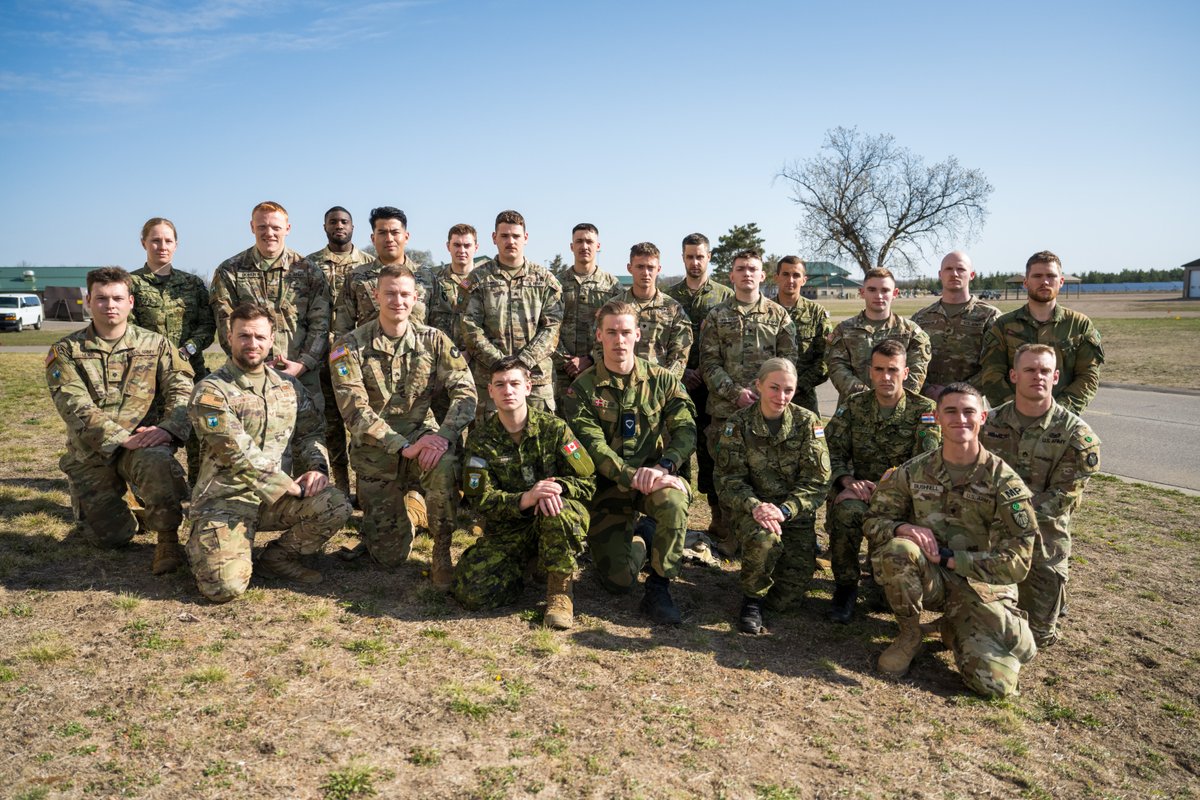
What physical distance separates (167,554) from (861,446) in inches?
194

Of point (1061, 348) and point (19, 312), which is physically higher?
point (19, 312)

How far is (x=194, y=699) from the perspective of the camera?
3.74 m

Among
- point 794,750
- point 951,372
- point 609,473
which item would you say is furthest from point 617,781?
point 951,372

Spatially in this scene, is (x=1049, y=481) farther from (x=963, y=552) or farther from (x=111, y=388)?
(x=111, y=388)

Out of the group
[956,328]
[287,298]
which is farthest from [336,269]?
[956,328]

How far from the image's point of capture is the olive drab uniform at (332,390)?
7.11 m

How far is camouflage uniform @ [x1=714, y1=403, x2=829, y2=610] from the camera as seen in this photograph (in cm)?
494

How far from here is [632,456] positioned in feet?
18.3

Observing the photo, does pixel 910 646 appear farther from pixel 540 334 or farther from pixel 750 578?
pixel 540 334

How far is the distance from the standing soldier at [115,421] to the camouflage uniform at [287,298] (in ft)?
2.53

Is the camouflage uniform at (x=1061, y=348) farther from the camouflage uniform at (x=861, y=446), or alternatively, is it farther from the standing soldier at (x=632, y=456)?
the standing soldier at (x=632, y=456)

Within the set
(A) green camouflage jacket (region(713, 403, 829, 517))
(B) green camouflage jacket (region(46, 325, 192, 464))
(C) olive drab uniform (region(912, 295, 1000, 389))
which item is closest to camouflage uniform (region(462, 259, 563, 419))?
(A) green camouflage jacket (region(713, 403, 829, 517))

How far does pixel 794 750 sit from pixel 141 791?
→ 272 cm

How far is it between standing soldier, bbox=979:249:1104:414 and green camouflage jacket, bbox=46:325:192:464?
259 inches
